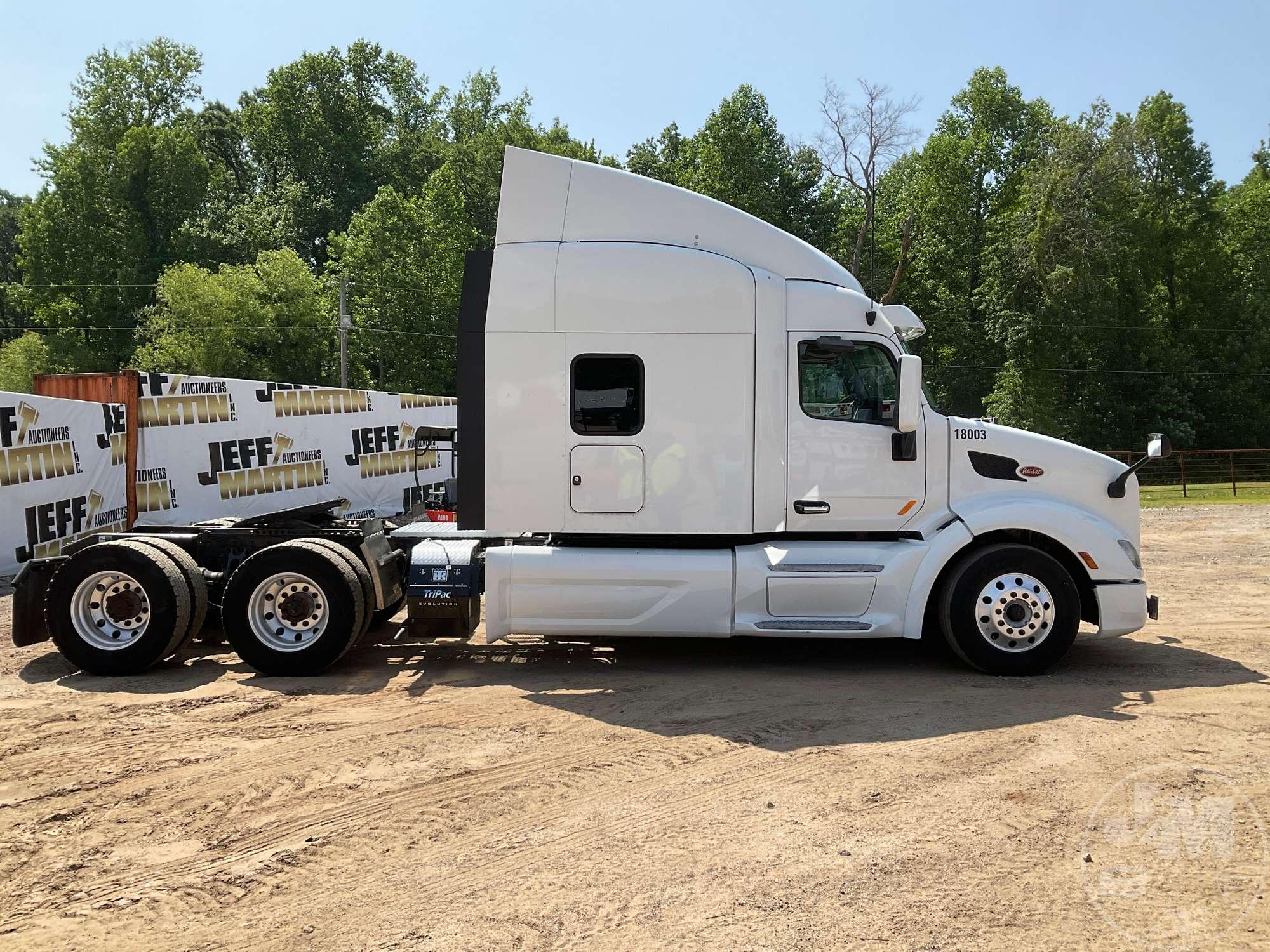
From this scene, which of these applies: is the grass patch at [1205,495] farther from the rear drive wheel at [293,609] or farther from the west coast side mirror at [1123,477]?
the rear drive wheel at [293,609]

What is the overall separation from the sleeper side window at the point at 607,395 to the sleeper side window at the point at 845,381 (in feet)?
4.25

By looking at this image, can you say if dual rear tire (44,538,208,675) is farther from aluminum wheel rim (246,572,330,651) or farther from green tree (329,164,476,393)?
green tree (329,164,476,393)

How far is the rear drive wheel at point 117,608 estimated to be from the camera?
774 cm

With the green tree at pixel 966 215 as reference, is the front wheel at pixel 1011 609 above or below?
below

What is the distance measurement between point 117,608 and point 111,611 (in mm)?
56

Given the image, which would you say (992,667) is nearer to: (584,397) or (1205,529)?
(584,397)

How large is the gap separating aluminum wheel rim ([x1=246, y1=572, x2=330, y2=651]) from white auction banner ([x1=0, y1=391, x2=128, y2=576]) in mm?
6739

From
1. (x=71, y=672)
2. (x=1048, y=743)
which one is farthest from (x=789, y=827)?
(x=71, y=672)

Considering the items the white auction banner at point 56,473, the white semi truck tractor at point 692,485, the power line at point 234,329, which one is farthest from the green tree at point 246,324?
the white semi truck tractor at point 692,485

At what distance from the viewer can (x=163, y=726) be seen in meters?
6.54

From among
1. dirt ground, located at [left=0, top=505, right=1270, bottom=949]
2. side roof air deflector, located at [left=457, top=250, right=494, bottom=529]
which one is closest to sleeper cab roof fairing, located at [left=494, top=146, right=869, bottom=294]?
side roof air deflector, located at [left=457, top=250, right=494, bottom=529]

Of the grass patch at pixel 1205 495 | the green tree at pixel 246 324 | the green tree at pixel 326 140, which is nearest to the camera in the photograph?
the grass patch at pixel 1205 495

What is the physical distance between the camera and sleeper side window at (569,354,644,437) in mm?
7539

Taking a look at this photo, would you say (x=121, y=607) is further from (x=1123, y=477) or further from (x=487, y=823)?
(x=1123, y=477)
